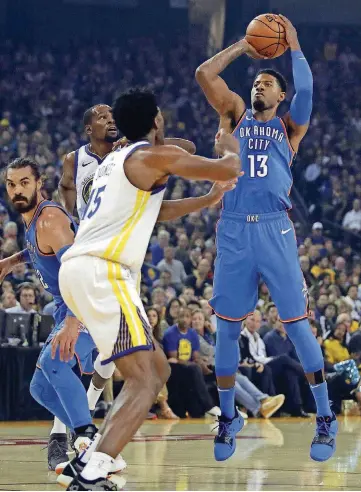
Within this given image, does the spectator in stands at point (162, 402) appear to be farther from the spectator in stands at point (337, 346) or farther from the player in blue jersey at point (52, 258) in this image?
the player in blue jersey at point (52, 258)

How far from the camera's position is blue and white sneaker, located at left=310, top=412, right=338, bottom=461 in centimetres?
663

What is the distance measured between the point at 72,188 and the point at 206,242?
9.37 meters

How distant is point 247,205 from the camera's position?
6.92 meters

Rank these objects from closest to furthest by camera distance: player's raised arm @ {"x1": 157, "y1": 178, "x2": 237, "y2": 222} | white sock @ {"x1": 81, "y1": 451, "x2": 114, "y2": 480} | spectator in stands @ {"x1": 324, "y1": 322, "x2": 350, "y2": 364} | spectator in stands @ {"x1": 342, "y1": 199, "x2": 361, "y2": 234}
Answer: white sock @ {"x1": 81, "y1": 451, "x2": 114, "y2": 480} → player's raised arm @ {"x1": 157, "y1": 178, "x2": 237, "y2": 222} → spectator in stands @ {"x1": 324, "y1": 322, "x2": 350, "y2": 364} → spectator in stands @ {"x1": 342, "y1": 199, "x2": 361, "y2": 234}

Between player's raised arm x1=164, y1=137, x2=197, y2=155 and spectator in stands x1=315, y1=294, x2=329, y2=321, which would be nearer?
player's raised arm x1=164, y1=137, x2=197, y2=155

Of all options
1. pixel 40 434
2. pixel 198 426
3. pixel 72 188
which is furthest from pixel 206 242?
pixel 72 188

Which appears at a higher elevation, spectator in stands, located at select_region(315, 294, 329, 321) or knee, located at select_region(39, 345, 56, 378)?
knee, located at select_region(39, 345, 56, 378)

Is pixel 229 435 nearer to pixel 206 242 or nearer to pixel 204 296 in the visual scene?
pixel 204 296

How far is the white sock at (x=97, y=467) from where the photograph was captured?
4637mm

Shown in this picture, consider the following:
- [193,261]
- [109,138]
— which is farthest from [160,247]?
[109,138]

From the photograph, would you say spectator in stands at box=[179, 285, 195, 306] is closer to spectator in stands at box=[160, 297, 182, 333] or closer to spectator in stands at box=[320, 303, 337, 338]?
spectator in stands at box=[160, 297, 182, 333]

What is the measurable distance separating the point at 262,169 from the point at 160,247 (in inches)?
349

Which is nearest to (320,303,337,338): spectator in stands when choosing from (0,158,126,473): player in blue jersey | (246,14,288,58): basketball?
(246,14,288,58): basketball

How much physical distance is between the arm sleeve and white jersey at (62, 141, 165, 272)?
83.0 inches
